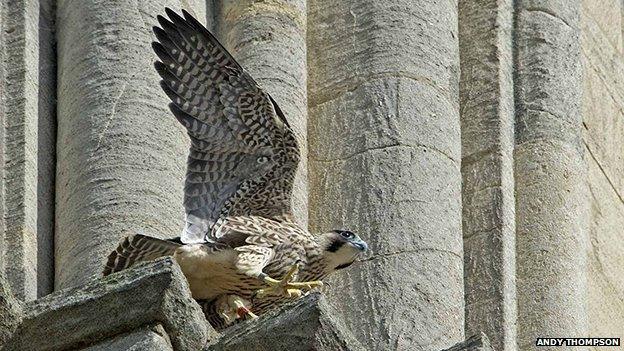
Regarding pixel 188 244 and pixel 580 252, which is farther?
pixel 580 252

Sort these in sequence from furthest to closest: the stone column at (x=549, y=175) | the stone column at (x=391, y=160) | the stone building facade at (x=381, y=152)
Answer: the stone column at (x=549, y=175)
the stone column at (x=391, y=160)
the stone building facade at (x=381, y=152)

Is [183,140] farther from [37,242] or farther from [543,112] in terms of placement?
[543,112]

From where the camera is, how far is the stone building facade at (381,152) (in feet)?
30.3

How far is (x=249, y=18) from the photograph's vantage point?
10023 millimetres

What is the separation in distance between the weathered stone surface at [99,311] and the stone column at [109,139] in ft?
5.16

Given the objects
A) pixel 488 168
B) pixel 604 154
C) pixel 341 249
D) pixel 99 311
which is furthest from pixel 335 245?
pixel 604 154

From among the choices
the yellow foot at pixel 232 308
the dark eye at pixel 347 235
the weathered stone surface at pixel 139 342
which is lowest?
the weathered stone surface at pixel 139 342

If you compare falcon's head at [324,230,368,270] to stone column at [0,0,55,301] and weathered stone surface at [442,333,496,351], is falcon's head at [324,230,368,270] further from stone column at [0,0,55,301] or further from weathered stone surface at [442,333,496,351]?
weathered stone surface at [442,333,496,351]

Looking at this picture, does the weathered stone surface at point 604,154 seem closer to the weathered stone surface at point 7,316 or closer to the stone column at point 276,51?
the stone column at point 276,51

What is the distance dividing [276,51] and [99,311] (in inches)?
107

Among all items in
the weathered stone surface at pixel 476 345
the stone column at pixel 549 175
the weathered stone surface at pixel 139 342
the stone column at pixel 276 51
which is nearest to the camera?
the weathered stone surface at pixel 139 342

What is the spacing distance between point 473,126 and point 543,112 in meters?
0.34

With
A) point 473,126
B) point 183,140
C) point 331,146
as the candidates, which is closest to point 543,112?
point 473,126

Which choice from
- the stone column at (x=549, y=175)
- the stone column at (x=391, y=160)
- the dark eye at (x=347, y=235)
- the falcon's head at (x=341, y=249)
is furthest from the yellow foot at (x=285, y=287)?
the stone column at (x=549, y=175)
